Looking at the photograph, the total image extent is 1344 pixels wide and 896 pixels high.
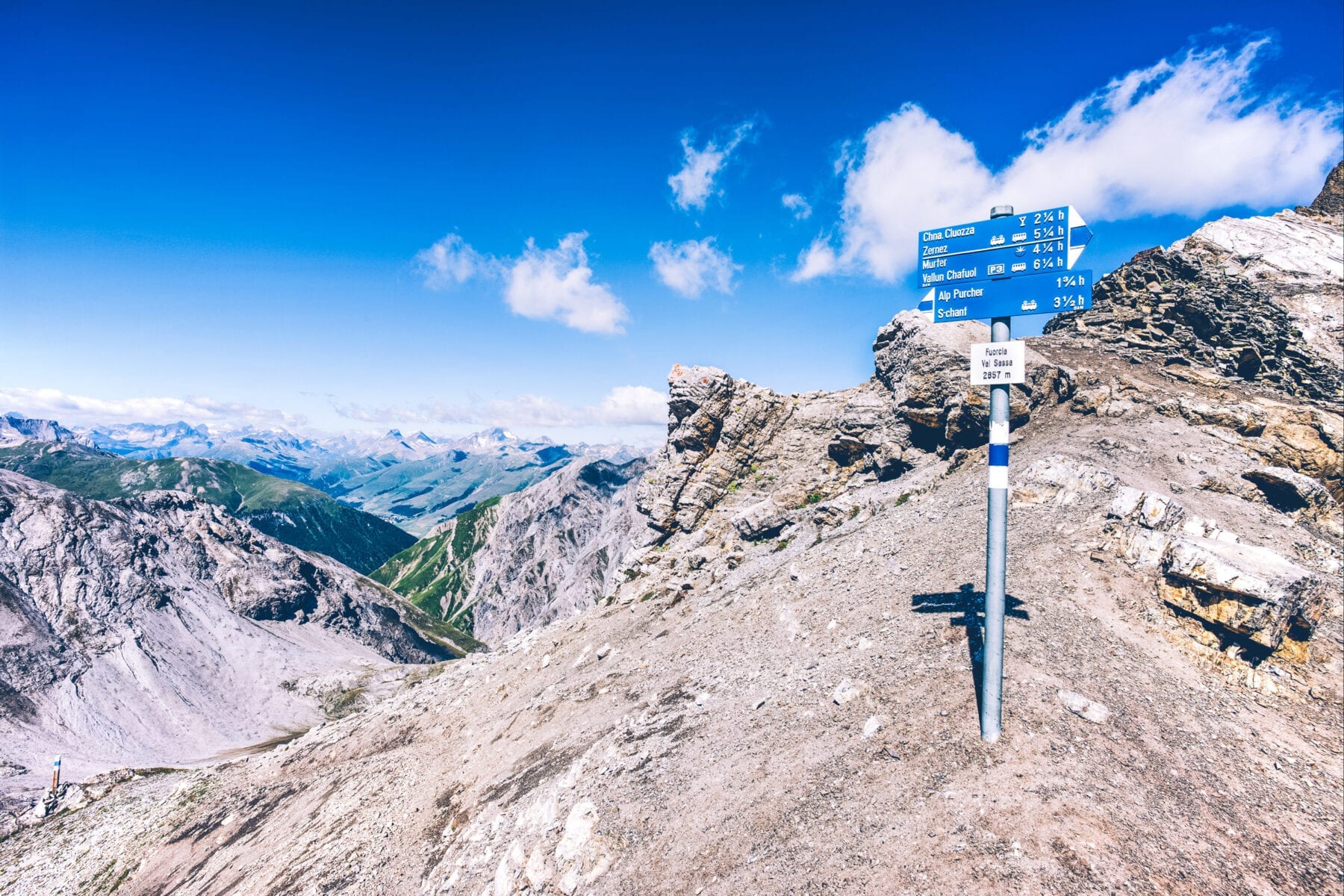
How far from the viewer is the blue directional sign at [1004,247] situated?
1202 cm

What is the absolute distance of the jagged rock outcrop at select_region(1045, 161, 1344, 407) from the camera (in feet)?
128

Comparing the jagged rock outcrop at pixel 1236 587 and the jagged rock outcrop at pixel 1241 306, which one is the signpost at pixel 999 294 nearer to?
the jagged rock outcrop at pixel 1236 587

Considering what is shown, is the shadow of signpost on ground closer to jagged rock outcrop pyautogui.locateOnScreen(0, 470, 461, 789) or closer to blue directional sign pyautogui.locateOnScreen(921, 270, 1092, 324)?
blue directional sign pyautogui.locateOnScreen(921, 270, 1092, 324)

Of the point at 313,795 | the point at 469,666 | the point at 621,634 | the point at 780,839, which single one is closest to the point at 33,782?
the point at 469,666

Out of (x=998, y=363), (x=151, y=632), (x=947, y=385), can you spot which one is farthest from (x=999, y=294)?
(x=151, y=632)

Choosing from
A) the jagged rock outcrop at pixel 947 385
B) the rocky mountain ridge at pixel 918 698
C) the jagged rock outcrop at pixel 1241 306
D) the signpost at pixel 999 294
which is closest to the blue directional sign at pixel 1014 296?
the signpost at pixel 999 294

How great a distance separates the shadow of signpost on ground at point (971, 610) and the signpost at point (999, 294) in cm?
188

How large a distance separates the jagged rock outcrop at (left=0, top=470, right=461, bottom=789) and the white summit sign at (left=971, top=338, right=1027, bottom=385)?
10487 cm

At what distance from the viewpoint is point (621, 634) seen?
3388 centimetres

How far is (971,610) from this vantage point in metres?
18.0

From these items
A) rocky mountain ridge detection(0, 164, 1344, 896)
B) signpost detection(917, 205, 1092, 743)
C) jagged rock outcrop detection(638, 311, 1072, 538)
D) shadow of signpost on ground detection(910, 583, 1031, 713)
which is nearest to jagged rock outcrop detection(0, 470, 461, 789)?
rocky mountain ridge detection(0, 164, 1344, 896)

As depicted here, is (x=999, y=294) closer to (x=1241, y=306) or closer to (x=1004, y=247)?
(x=1004, y=247)

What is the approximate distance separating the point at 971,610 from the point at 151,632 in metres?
127

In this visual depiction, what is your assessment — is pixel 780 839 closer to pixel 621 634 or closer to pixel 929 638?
pixel 929 638
